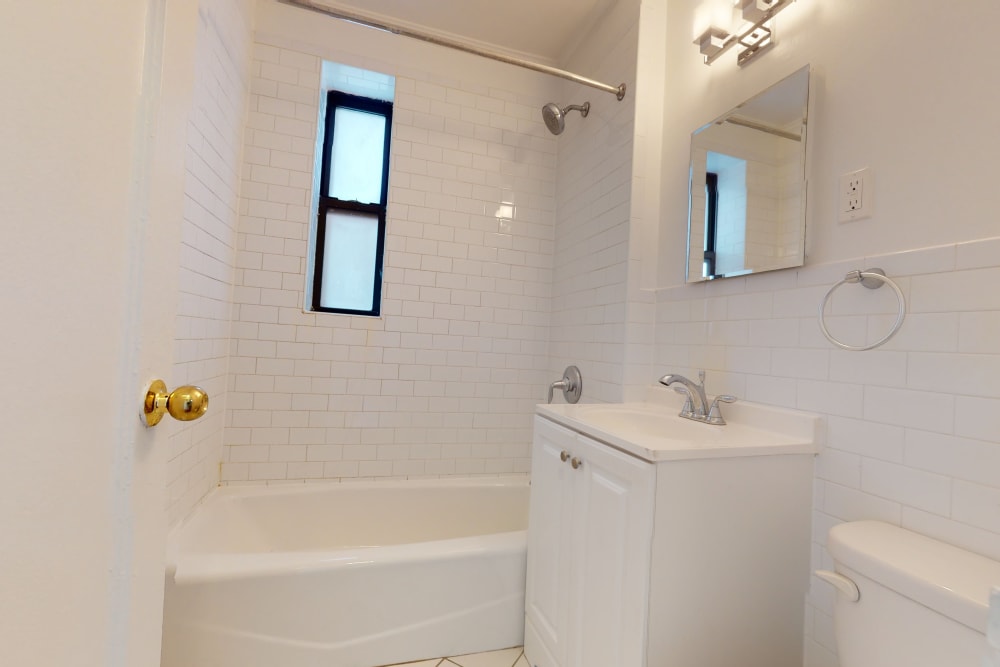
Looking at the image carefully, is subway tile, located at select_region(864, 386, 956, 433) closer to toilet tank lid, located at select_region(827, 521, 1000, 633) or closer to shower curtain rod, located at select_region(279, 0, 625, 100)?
toilet tank lid, located at select_region(827, 521, 1000, 633)

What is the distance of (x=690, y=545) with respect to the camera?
965mm

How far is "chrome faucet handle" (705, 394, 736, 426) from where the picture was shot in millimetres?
1321

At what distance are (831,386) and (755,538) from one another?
1.39 feet

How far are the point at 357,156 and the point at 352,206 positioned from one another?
1.01 ft

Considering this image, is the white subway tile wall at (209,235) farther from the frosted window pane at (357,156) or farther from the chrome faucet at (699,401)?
the chrome faucet at (699,401)

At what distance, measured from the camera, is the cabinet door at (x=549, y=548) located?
4.20 ft

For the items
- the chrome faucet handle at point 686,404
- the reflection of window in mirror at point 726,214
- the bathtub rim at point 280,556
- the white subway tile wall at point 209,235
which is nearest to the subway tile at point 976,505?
the chrome faucet handle at point 686,404

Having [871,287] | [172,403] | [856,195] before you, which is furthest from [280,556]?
[856,195]

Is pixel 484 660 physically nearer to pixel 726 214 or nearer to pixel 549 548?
pixel 549 548

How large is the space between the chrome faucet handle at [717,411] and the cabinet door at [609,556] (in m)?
0.45

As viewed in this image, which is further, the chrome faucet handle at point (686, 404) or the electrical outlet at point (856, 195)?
the chrome faucet handle at point (686, 404)

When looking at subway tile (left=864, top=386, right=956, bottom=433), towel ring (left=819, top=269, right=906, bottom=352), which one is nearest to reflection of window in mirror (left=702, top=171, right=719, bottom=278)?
towel ring (left=819, top=269, right=906, bottom=352)

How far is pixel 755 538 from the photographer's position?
103 cm

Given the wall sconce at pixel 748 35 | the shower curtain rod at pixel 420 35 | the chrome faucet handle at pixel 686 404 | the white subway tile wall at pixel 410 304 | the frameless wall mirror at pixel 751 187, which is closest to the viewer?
the frameless wall mirror at pixel 751 187
